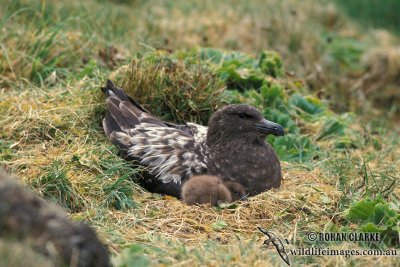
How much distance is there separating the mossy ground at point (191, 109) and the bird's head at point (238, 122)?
0.53m

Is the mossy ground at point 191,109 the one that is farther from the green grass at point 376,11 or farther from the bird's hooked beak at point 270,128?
the green grass at point 376,11

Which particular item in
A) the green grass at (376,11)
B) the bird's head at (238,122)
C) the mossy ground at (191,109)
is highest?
the bird's head at (238,122)

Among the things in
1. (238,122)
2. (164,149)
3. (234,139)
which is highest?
(238,122)

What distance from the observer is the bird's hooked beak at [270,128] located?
19.8 feet

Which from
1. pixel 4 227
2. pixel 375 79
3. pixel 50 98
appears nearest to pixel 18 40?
pixel 50 98

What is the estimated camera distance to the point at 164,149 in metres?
6.11

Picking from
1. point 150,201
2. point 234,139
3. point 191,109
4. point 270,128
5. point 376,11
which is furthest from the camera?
point 376,11

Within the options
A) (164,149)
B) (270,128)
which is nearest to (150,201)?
(164,149)

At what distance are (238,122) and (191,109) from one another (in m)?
0.80

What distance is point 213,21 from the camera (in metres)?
10.1

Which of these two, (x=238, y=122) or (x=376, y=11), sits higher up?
(x=238, y=122)

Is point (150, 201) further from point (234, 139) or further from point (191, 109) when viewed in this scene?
point (191, 109)

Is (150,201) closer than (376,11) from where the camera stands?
Yes

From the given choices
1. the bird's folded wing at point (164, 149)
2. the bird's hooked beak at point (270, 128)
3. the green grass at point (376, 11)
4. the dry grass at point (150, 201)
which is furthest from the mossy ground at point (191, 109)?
the green grass at point (376, 11)
